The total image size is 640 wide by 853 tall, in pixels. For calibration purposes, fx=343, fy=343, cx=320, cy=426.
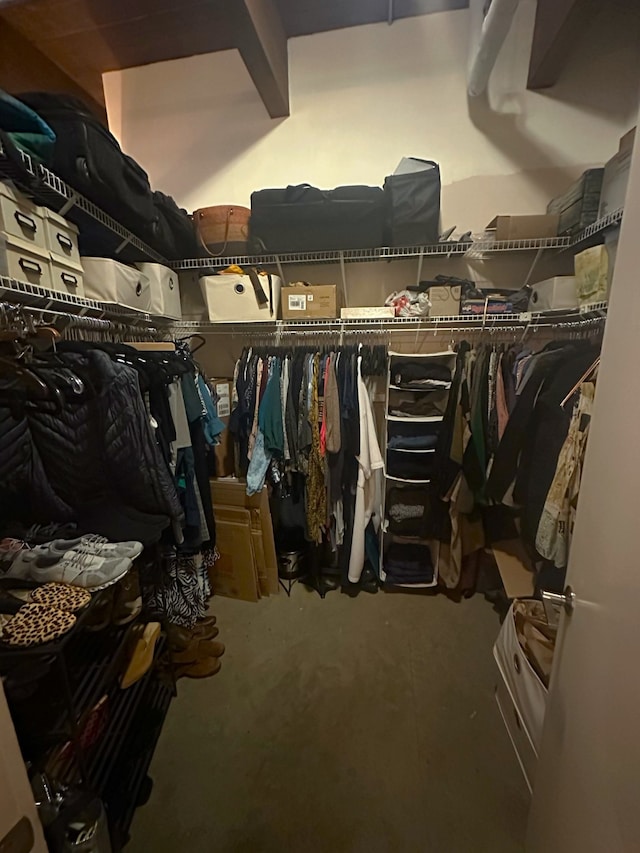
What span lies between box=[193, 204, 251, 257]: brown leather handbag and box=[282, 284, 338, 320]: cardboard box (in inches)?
15.3

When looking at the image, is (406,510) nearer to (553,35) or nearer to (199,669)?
(199,669)

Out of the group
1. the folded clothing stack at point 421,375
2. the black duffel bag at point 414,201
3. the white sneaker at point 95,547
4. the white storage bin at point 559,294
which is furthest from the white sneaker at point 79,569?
the white storage bin at point 559,294

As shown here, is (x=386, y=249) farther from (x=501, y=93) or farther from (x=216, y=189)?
(x=216, y=189)

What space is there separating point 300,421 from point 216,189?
168 cm

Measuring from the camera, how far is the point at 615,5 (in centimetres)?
175

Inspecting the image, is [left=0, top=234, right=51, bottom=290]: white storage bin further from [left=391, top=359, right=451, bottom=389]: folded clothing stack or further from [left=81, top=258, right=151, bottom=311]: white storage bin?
[left=391, top=359, right=451, bottom=389]: folded clothing stack

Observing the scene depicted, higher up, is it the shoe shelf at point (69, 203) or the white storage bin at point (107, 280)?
the shoe shelf at point (69, 203)

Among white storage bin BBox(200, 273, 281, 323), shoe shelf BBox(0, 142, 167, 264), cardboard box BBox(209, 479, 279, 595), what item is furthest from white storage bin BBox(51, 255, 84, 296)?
cardboard box BBox(209, 479, 279, 595)

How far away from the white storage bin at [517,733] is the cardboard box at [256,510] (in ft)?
4.33

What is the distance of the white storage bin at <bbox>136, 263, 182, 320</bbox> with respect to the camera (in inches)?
A: 71.9

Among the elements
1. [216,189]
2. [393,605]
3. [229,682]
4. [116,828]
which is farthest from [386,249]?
[116,828]

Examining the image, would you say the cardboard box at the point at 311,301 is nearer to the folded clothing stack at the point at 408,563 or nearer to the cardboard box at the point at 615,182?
the cardboard box at the point at 615,182

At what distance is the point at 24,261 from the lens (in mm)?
1123

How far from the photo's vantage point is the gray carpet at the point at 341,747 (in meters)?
1.16
